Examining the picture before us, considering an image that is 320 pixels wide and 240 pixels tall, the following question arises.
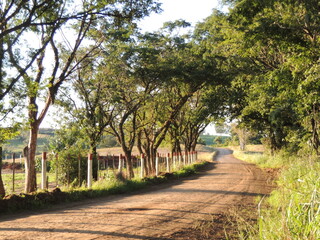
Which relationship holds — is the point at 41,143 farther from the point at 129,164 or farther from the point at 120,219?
the point at 120,219

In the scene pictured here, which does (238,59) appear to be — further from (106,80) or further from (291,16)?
(106,80)

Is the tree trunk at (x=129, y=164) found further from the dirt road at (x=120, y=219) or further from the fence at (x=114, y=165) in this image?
the dirt road at (x=120, y=219)

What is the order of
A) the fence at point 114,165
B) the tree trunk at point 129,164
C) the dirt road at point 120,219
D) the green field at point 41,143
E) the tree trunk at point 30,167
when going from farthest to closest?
the tree trunk at point 129,164 → the green field at point 41,143 → the tree trunk at point 30,167 → the fence at point 114,165 → the dirt road at point 120,219

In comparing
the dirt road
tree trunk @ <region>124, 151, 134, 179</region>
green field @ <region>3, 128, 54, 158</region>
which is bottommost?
the dirt road

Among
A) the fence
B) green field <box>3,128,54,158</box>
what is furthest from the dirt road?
green field <box>3,128,54,158</box>

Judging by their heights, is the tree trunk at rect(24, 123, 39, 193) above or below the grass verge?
above

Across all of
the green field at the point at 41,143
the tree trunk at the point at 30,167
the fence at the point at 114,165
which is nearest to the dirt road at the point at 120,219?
the fence at the point at 114,165

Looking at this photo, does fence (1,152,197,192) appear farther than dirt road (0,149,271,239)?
Yes

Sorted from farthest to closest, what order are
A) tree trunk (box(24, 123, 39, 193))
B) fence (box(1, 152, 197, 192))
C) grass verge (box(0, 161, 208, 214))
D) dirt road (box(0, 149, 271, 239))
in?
1. tree trunk (box(24, 123, 39, 193))
2. fence (box(1, 152, 197, 192))
3. grass verge (box(0, 161, 208, 214))
4. dirt road (box(0, 149, 271, 239))

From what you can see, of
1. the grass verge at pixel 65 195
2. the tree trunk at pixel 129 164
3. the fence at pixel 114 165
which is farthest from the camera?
the tree trunk at pixel 129 164

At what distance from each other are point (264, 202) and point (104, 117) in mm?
13487

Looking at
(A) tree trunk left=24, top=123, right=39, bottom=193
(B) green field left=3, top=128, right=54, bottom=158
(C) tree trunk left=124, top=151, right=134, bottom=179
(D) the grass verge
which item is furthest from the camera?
(C) tree trunk left=124, top=151, right=134, bottom=179

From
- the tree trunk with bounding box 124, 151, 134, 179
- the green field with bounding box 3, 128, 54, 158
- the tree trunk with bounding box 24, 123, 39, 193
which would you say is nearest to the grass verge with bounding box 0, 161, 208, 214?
the tree trunk with bounding box 24, 123, 39, 193

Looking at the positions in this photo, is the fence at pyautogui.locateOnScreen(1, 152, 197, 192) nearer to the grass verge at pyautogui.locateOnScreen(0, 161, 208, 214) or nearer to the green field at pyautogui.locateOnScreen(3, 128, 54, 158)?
the grass verge at pyautogui.locateOnScreen(0, 161, 208, 214)
